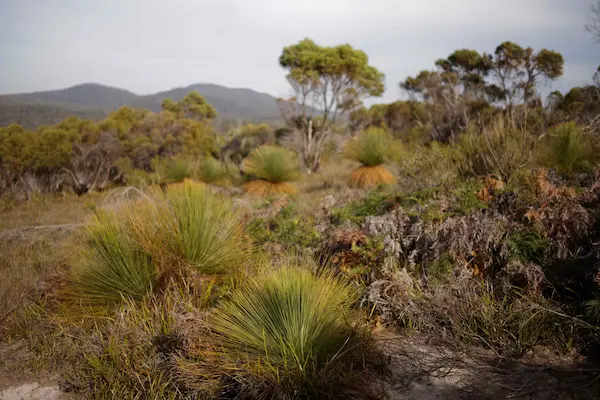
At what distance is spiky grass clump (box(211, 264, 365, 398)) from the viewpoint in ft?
7.58

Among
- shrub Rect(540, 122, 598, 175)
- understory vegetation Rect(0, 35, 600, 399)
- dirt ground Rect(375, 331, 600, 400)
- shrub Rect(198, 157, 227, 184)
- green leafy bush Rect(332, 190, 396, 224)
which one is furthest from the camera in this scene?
shrub Rect(198, 157, 227, 184)

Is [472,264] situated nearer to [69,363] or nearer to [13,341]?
[69,363]

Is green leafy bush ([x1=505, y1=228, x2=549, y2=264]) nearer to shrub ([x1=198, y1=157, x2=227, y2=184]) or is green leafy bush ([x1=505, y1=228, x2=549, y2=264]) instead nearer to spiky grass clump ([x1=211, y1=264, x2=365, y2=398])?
spiky grass clump ([x1=211, y1=264, x2=365, y2=398])

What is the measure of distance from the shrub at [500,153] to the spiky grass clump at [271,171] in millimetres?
4708

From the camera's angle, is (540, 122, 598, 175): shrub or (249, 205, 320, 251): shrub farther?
(540, 122, 598, 175): shrub

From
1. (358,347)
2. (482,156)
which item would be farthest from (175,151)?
(358,347)

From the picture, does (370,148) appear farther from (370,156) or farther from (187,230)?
(187,230)

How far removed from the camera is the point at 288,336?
248 cm

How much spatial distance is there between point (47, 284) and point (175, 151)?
11794mm

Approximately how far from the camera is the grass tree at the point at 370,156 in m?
9.31

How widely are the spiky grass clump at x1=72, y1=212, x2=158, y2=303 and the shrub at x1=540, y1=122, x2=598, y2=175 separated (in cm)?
650

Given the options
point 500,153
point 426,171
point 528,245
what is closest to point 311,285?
point 528,245

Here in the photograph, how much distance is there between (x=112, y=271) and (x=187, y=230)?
2.50ft

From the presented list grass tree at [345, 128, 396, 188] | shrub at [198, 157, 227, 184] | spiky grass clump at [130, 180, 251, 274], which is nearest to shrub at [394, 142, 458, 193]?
spiky grass clump at [130, 180, 251, 274]
